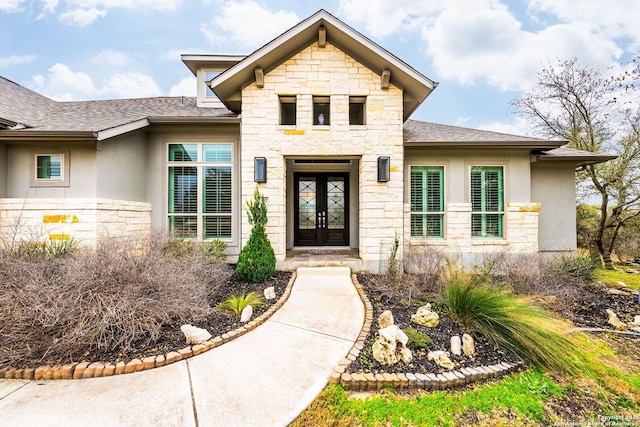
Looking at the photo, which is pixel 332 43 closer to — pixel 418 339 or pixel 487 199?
pixel 487 199

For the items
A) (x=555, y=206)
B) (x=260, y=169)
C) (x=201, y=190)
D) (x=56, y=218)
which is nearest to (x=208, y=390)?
(x=260, y=169)

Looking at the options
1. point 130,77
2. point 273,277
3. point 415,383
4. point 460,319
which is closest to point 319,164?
point 273,277

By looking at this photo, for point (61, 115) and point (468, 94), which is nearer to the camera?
point (61, 115)

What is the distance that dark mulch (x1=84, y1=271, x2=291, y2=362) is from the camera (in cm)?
326

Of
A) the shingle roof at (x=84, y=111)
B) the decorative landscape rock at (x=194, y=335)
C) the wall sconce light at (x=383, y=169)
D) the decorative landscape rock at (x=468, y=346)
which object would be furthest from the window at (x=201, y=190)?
the decorative landscape rock at (x=468, y=346)

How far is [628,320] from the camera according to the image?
522 cm

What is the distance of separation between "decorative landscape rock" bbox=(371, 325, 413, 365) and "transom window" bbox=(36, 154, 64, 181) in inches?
316

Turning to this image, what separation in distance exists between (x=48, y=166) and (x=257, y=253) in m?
5.53

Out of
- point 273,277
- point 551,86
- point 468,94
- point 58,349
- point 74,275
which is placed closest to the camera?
point 58,349

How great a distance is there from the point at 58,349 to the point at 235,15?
41.7 ft

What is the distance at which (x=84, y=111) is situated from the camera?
8.42 metres

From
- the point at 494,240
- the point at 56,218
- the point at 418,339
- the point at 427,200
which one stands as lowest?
the point at 418,339

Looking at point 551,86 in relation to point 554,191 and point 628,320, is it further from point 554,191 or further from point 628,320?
point 628,320

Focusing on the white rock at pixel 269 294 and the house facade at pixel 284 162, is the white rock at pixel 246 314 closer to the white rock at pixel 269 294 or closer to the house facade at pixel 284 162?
the white rock at pixel 269 294
